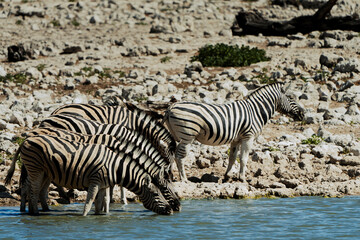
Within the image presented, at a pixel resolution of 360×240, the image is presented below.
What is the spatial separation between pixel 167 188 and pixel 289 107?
4.64m

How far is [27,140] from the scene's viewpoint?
10242 millimetres

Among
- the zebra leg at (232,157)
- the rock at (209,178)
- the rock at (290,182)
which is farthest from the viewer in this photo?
the zebra leg at (232,157)

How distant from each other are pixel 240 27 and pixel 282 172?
1544cm

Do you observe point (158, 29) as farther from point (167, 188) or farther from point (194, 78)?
point (167, 188)

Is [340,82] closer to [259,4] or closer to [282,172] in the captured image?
[282,172]

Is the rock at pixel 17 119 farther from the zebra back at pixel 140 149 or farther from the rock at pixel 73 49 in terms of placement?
the rock at pixel 73 49

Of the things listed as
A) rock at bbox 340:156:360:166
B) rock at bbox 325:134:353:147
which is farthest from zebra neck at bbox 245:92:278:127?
rock at bbox 325:134:353:147

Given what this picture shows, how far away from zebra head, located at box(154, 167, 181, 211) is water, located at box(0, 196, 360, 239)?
20cm

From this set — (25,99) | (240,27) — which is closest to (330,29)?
(240,27)

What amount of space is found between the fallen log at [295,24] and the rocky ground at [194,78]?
96 cm

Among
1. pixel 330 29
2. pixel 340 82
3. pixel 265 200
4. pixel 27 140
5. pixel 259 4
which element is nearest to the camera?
pixel 27 140

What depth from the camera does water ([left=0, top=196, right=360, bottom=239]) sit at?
368 inches

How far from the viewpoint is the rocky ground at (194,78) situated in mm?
13281

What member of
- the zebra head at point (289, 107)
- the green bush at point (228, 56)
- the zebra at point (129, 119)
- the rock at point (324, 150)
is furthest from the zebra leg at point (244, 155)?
the green bush at point (228, 56)
